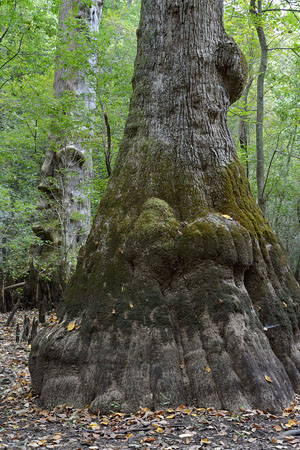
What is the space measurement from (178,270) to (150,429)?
158 cm

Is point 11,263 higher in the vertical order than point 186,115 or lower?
lower

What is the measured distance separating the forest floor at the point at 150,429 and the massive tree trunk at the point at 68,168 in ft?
20.0

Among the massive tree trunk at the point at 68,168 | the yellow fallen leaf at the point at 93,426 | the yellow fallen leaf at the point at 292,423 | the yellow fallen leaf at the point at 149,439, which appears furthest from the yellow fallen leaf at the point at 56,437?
the massive tree trunk at the point at 68,168

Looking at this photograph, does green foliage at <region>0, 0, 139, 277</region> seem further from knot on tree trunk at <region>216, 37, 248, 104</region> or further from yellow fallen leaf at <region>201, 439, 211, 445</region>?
yellow fallen leaf at <region>201, 439, 211, 445</region>

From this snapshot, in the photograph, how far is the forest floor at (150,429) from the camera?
3.10 m

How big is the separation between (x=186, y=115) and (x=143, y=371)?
122 inches

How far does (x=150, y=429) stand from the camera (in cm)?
331

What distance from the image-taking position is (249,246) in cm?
439

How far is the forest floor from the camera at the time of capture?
3098mm

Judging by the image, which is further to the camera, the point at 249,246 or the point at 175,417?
the point at 249,246

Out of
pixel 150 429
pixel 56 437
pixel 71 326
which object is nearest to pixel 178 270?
pixel 71 326

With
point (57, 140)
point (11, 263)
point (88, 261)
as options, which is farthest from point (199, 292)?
point (11, 263)

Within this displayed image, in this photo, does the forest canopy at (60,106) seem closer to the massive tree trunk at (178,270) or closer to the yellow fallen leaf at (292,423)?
the massive tree trunk at (178,270)

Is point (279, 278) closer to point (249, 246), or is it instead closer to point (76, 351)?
A: point (249, 246)
